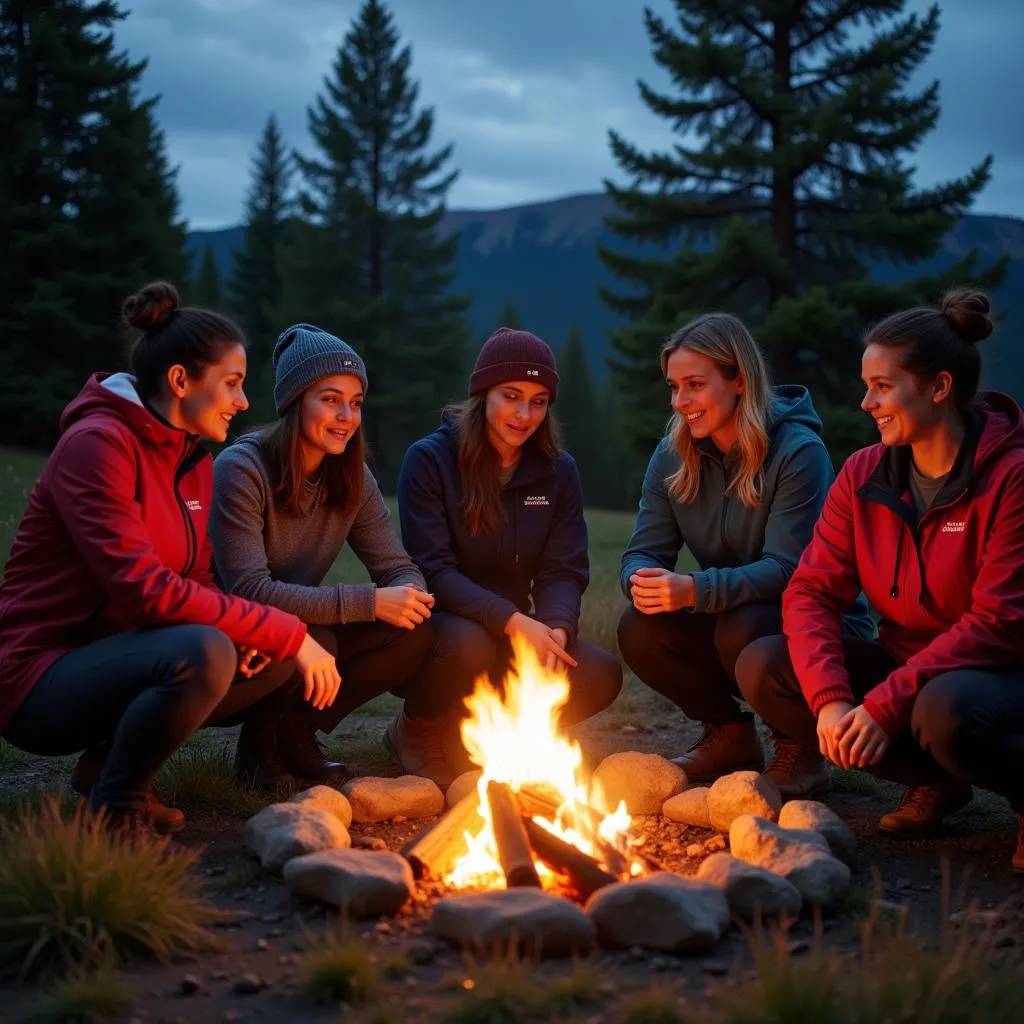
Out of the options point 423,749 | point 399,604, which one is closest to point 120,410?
point 399,604

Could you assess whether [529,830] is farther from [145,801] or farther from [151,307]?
[151,307]

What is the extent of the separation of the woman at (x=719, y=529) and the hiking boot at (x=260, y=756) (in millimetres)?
1626

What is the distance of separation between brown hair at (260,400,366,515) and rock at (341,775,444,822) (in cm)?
122

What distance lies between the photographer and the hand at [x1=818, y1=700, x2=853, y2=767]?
13.0 feet

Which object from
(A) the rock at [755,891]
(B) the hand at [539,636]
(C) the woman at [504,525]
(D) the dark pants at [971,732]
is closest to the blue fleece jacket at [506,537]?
(C) the woman at [504,525]

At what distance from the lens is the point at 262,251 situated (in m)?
41.7

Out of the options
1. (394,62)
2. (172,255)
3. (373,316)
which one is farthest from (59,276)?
(394,62)

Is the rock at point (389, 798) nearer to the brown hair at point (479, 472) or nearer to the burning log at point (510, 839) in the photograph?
the burning log at point (510, 839)

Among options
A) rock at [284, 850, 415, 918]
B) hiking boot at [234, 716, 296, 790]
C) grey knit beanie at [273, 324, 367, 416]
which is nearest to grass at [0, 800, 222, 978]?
rock at [284, 850, 415, 918]

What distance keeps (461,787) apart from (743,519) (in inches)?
68.8

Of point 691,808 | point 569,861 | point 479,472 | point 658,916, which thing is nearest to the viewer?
point 658,916

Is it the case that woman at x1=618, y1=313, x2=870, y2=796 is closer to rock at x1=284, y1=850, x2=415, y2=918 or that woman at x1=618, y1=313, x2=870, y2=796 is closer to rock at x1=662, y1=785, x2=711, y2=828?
rock at x1=662, y1=785, x2=711, y2=828

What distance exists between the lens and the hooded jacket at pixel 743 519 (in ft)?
15.8

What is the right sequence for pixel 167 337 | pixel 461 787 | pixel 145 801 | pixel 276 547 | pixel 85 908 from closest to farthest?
pixel 85 908 → pixel 145 801 → pixel 167 337 → pixel 461 787 → pixel 276 547
